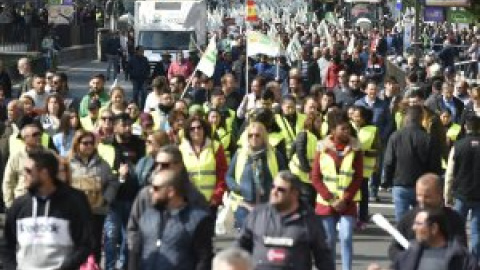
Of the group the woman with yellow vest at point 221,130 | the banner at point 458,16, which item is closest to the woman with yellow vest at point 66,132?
the woman with yellow vest at point 221,130

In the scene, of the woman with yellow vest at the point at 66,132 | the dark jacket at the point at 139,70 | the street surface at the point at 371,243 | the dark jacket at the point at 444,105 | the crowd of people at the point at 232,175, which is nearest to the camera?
the crowd of people at the point at 232,175

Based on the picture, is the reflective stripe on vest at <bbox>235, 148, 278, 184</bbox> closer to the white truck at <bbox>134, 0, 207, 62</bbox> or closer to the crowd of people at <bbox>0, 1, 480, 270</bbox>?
the crowd of people at <bbox>0, 1, 480, 270</bbox>

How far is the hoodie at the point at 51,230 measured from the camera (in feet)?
33.6

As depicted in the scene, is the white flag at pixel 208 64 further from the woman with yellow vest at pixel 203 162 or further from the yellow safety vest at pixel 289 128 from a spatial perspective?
the woman with yellow vest at pixel 203 162

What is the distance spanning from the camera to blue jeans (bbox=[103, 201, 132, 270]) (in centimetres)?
1437

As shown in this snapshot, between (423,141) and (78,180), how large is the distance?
402 cm

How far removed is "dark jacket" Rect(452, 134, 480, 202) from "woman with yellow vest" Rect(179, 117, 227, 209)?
88.1 inches

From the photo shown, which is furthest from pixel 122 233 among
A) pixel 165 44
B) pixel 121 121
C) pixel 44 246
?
pixel 165 44

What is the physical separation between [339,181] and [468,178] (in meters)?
1.44

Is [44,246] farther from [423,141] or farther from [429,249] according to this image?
[423,141]

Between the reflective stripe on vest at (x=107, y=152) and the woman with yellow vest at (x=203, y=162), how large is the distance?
61 cm

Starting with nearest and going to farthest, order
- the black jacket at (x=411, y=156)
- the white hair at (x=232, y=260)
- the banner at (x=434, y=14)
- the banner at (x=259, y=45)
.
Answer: the white hair at (x=232, y=260) < the black jacket at (x=411, y=156) < the banner at (x=259, y=45) < the banner at (x=434, y=14)

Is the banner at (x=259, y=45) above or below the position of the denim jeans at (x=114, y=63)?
above

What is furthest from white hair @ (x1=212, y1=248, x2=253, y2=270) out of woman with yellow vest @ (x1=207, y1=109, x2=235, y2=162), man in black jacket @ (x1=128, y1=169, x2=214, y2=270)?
woman with yellow vest @ (x1=207, y1=109, x2=235, y2=162)
